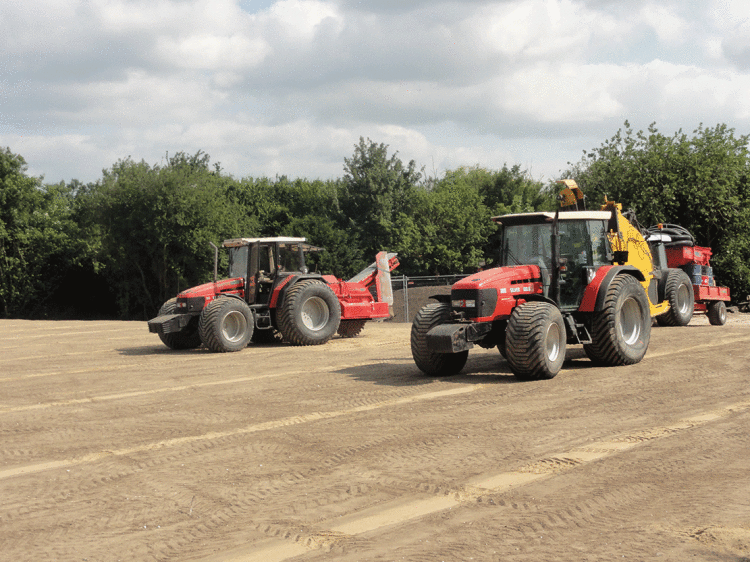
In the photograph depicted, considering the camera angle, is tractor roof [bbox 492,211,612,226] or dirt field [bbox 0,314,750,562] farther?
tractor roof [bbox 492,211,612,226]

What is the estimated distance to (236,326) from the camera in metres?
16.4

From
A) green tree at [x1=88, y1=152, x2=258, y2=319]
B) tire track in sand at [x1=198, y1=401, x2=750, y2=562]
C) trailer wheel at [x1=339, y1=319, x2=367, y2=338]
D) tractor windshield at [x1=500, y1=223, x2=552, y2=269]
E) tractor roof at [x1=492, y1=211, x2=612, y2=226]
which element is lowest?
tire track in sand at [x1=198, y1=401, x2=750, y2=562]

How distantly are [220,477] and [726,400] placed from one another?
20.0 ft

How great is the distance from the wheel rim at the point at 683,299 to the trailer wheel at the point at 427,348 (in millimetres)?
9494

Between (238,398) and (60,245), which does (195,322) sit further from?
(60,245)

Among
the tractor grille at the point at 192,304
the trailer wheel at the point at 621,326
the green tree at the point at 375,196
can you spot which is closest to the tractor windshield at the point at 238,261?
the tractor grille at the point at 192,304

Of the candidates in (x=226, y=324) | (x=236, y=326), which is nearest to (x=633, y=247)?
(x=236, y=326)

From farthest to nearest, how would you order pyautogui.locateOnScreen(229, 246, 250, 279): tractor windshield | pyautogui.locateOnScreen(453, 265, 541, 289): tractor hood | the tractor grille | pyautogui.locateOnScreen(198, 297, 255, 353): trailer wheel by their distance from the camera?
pyautogui.locateOnScreen(229, 246, 250, 279): tractor windshield, the tractor grille, pyautogui.locateOnScreen(198, 297, 255, 353): trailer wheel, pyautogui.locateOnScreen(453, 265, 541, 289): tractor hood

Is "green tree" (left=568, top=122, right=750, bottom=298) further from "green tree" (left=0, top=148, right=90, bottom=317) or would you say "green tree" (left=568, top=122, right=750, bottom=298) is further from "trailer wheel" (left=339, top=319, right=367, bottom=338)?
"green tree" (left=0, top=148, right=90, bottom=317)

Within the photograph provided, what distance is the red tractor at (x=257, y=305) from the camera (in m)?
16.2

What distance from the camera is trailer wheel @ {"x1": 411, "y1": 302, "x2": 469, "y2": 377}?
37.6 ft

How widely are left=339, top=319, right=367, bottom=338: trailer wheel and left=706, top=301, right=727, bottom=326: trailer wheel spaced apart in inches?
359

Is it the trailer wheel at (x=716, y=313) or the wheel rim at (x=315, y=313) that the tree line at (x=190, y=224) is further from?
the wheel rim at (x=315, y=313)

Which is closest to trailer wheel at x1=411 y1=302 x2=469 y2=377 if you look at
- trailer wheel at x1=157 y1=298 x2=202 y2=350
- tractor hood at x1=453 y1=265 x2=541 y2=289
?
tractor hood at x1=453 y1=265 x2=541 y2=289
